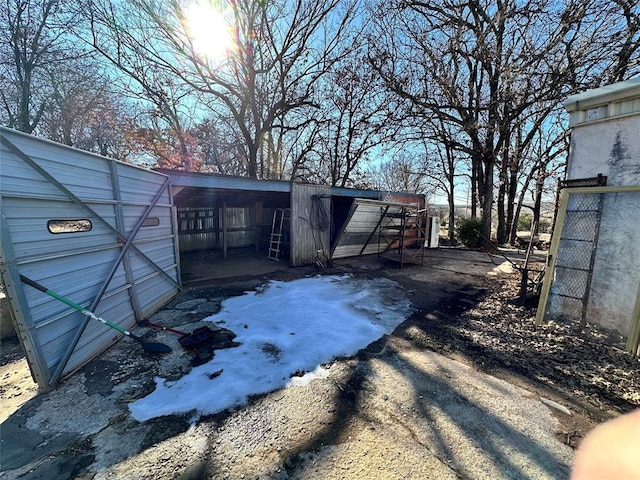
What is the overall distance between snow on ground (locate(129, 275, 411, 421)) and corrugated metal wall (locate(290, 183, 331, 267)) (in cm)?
199

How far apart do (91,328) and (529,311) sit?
6.87 meters

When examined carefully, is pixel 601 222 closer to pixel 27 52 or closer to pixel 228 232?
pixel 228 232

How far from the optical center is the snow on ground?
8.32ft

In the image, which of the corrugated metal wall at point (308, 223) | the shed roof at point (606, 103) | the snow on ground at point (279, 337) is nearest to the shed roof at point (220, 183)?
the corrugated metal wall at point (308, 223)

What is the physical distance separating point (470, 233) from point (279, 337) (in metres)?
12.1

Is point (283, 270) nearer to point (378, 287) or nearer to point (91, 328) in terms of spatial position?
point (378, 287)

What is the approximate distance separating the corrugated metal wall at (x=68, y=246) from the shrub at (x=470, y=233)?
13.3 m

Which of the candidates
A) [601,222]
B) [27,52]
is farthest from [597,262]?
[27,52]

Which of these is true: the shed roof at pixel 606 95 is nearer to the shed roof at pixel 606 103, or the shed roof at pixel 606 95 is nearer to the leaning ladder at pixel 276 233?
the shed roof at pixel 606 103

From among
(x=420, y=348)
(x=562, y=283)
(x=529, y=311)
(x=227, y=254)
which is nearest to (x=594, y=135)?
(x=562, y=283)

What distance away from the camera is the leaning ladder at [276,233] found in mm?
9258

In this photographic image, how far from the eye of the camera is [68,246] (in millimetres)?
2955

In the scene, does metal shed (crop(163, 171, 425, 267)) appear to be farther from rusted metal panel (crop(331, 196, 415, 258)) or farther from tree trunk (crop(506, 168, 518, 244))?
tree trunk (crop(506, 168, 518, 244))

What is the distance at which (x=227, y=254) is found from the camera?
10398 mm
